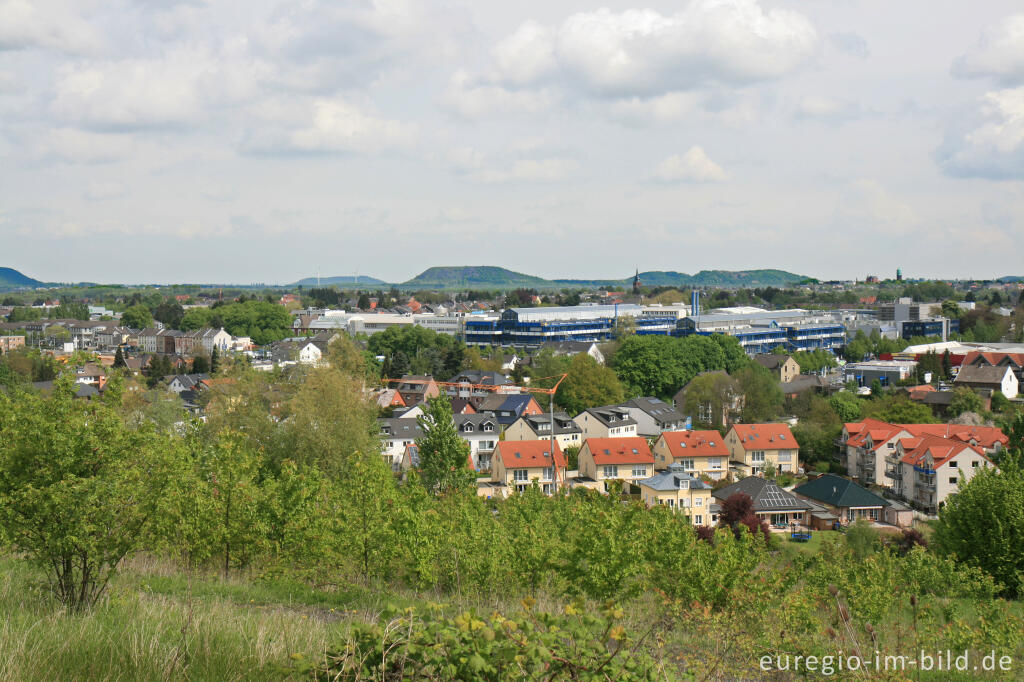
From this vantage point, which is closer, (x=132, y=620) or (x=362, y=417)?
(x=132, y=620)

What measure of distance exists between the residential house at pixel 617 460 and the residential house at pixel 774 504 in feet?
14.8

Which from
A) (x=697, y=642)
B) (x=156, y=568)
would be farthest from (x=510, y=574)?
(x=156, y=568)

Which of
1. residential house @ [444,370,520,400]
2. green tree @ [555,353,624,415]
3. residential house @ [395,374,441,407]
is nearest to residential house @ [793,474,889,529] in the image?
green tree @ [555,353,624,415]

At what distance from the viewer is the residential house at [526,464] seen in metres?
31.0

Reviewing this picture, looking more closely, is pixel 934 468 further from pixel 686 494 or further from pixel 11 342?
pixel 11 342

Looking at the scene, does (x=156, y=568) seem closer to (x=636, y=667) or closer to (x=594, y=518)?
(x=594, y=518)

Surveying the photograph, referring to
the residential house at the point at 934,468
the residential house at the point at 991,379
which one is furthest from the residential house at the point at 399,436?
the residential house at the point at 991,379

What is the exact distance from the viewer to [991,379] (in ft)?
157

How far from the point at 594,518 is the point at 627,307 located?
82931 millimetres

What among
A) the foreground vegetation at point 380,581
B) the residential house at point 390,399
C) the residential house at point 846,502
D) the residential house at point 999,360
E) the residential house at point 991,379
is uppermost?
the foreground vegetation at point 380,581

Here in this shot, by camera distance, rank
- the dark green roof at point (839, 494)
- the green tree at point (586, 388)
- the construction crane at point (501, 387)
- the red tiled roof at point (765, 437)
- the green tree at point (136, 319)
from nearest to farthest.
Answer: the dark green roof at point (839, 494) → the red tiled roof at point (765, 437) → the green tree at point (586, 388) → the construction crane at point (501, 387) → the green tree at point (136, 319)

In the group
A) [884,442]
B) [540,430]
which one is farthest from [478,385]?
[884,442]

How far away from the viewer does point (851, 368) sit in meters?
57.7

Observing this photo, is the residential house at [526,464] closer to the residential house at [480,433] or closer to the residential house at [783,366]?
the residential house at [480,433]
